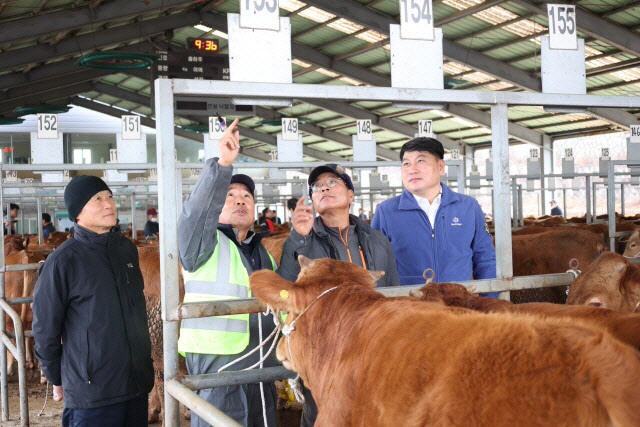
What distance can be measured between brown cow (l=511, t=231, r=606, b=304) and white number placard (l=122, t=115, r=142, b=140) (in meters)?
4.80

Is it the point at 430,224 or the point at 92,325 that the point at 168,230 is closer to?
the point at 92,325

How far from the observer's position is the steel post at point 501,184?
2.78 m

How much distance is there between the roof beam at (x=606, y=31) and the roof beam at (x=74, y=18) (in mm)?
8915

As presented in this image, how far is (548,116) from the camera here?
23.5m

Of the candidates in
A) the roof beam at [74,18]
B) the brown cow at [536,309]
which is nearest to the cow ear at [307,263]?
the brown cow at [536,309]

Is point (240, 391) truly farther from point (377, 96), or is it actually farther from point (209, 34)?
point (209, 34)

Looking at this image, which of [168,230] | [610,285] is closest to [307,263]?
[168,230]

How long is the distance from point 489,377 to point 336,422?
0.55 m

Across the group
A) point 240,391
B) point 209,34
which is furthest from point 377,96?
point 209,34

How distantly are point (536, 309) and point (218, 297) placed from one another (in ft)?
4.15

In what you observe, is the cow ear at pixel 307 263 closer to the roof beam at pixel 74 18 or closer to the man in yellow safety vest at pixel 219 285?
the man in yellow safety vest at pixel 219 285

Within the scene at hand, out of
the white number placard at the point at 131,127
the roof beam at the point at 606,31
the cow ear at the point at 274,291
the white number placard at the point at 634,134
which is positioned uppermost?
the roof beam at the point at 606,31

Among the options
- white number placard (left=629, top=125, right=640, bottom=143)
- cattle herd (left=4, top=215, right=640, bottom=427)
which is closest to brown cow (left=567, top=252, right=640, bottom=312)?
cattle herd (left=4, top=215, right=640, bottom=427)

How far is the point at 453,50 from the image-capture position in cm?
1792
